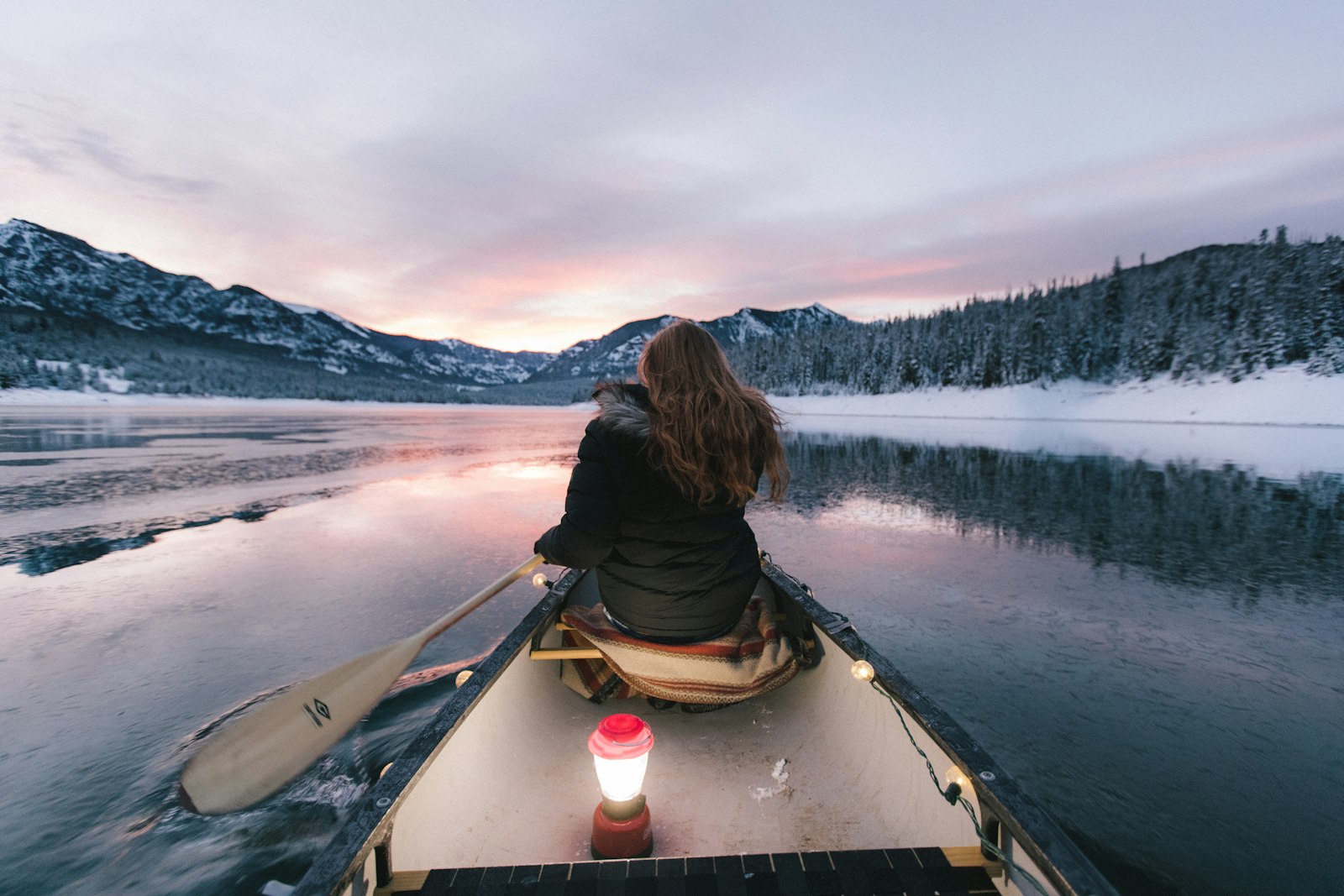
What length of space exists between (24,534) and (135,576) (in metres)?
3.92

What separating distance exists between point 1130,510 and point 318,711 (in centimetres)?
1385

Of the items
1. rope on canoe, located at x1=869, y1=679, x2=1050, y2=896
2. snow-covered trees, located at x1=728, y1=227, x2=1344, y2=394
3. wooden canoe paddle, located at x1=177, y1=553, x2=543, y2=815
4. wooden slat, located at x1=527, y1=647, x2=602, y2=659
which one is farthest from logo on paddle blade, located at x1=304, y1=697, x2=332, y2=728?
snow-covered trees, located at x1=728, y1=227, x2=1344, y2=394

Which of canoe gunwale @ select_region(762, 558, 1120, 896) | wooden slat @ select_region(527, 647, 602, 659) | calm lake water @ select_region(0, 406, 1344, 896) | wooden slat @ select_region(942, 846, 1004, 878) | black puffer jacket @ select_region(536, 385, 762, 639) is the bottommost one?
calm lake water @ select_region(0, 406, 1344, 896)

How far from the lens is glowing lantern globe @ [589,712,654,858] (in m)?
2.07

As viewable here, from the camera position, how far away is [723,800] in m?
2.80

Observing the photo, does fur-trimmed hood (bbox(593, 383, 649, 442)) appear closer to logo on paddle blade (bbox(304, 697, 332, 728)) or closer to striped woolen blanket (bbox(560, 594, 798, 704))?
striped woolen blanket (bbox(560, 594, 798, 704))

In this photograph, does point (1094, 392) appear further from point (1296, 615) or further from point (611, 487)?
point (611, 487)

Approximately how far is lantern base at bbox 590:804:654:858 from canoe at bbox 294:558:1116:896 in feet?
0.67

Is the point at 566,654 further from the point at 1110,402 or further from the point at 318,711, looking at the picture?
the point at 1110,402

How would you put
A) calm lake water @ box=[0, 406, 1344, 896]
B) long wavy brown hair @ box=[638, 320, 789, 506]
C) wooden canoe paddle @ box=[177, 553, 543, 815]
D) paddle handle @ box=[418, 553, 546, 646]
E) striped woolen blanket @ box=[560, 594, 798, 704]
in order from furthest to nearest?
paddle handle @ box=[418, 553, 546, 646] → calm lake water @ box=[0, 406, 1344, 896] → striped woolen blanket @ box=[560, 594, 798, 704] → wooden canoe paddle @ box=[177, 553, 543, 815] → long wavy brown hair @ box=[638, 320, 789, 506]

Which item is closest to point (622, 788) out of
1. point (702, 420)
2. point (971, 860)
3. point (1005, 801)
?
point (971, 860)

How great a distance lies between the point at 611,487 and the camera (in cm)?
269

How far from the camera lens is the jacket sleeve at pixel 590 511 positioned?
2.65 metres

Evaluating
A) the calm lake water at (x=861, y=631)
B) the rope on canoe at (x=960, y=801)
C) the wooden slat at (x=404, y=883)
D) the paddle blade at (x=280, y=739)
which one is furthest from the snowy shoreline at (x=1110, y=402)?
the wooden slat at (x=404, y=883)
